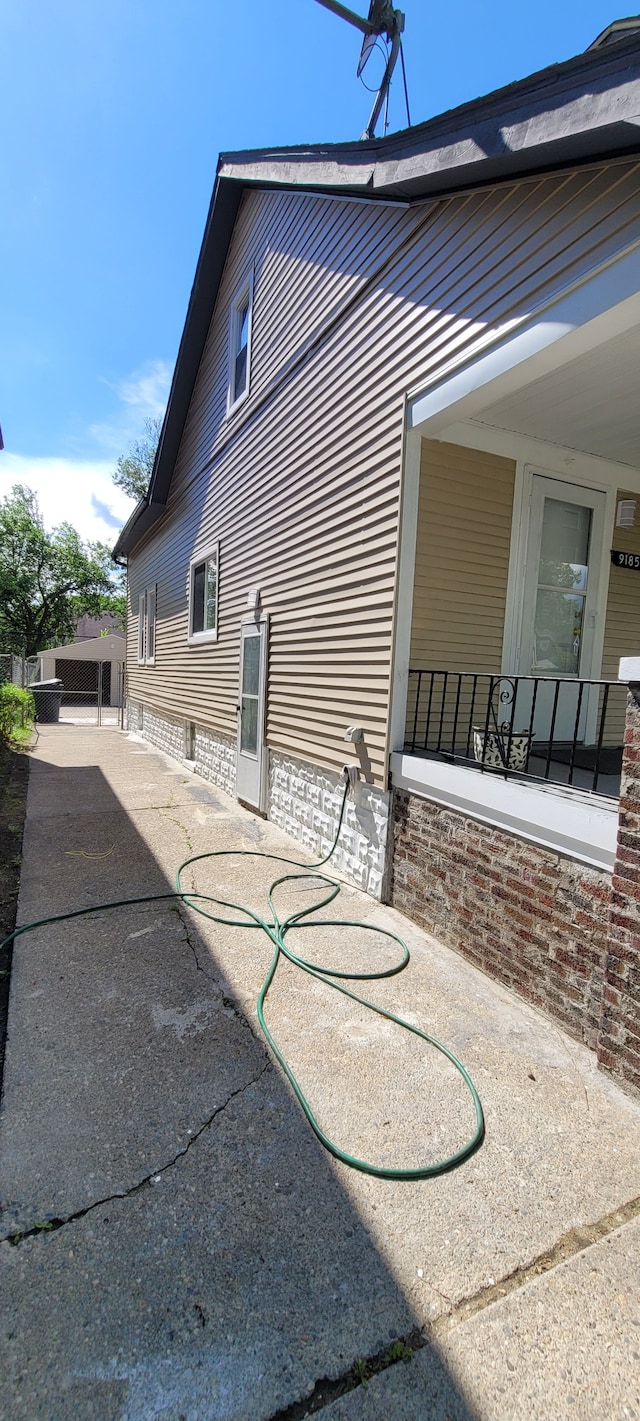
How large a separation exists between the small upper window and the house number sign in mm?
4752

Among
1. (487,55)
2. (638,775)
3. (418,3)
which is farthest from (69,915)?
(487,55)

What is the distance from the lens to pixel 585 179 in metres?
2.59

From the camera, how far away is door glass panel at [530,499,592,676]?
179 inches

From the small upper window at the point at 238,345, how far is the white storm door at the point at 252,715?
3.02 metres

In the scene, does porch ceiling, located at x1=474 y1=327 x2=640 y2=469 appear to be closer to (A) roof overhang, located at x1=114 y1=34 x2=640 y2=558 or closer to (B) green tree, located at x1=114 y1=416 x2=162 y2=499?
(A) roof overhang, located at x1=114 y1=34 x2=640 y2=558

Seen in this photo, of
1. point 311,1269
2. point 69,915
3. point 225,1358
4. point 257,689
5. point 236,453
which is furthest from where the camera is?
point 236,453

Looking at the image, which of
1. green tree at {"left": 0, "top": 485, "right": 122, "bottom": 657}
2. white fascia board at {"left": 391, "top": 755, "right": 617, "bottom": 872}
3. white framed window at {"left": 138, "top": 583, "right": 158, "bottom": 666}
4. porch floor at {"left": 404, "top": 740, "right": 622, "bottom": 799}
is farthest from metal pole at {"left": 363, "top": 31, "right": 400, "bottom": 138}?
green tree at {"left": 0, "top": 485, "right": 122, "bottom": 657}

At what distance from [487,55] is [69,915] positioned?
32.4ft

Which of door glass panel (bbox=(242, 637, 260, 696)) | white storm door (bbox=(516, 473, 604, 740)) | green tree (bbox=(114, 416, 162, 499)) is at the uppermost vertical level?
green tree (bbox=(114, 416, 162, 499))

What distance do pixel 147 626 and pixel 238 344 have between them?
6495mm

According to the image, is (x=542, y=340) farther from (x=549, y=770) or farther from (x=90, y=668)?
(x=90, y=668)

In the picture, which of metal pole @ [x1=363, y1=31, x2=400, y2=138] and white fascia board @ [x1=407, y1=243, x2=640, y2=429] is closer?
white fascia board @ [x1=407, y1=243, x2=640, y2=429]

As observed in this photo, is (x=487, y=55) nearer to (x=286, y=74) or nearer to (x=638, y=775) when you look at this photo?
(x=286, y=74)

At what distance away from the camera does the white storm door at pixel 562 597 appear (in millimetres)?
4477
